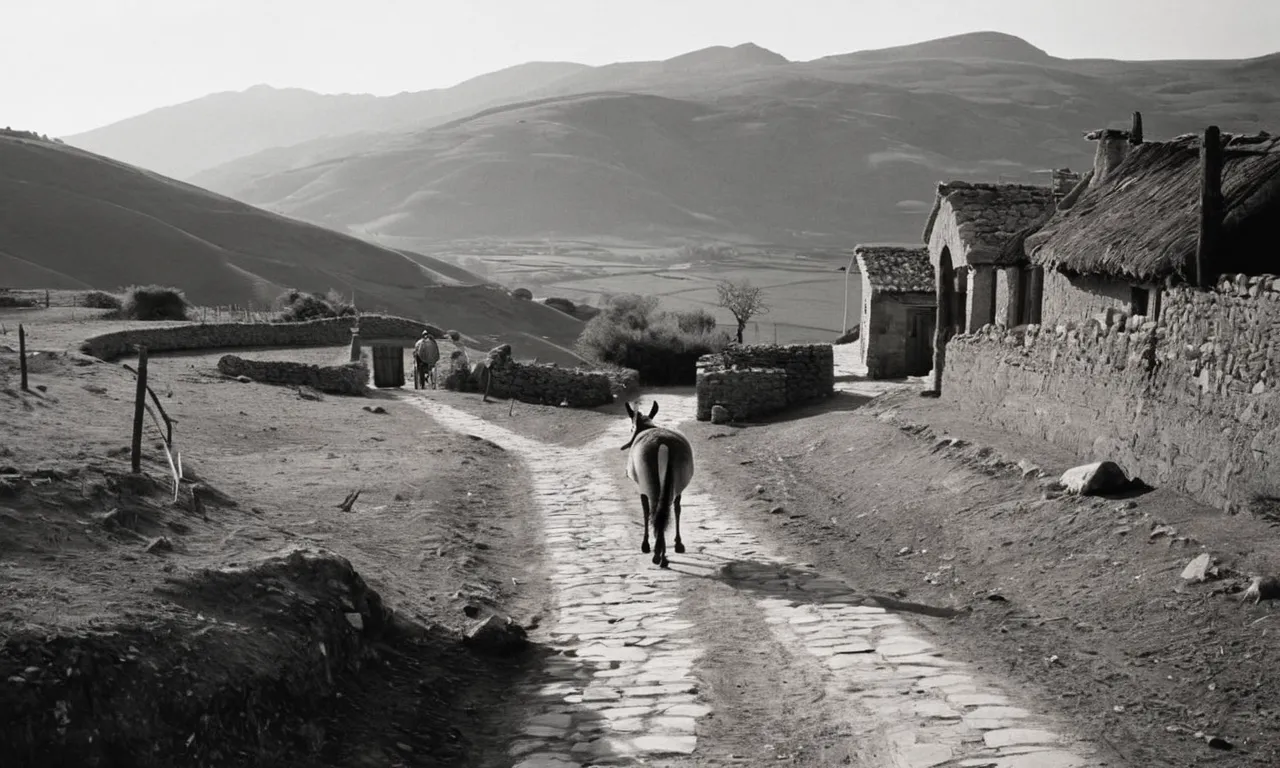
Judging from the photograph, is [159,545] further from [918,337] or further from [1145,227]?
[918,337]

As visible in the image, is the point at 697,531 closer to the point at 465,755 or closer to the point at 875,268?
the point at 465,755

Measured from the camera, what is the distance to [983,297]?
1049 inches

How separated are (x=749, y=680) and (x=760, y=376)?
18.9 m

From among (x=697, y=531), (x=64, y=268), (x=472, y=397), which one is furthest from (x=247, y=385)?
(x=64, y=268)

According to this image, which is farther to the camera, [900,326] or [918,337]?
[918,337]

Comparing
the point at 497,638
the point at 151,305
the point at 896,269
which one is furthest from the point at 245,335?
the point at 497,638

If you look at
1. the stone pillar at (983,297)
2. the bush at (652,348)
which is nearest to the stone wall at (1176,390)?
the stone pillar at (983,297)

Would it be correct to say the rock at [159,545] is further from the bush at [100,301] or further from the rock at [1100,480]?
the bush at [100,301]

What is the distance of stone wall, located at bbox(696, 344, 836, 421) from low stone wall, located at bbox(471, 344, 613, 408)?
358 cm

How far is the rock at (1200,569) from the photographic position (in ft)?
32.3

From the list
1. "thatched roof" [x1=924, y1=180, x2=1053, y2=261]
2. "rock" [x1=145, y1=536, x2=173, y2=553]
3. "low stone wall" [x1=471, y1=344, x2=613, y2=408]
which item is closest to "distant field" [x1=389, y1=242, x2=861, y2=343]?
"low stone wall" [x1=471, y1=344, x2=613, y2=408]

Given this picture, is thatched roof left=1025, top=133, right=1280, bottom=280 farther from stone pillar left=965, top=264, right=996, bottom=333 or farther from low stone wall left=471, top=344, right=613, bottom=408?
low stone wall left=471, top=344, right=613, bottom=408

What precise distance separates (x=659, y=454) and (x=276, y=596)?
16.9 feet

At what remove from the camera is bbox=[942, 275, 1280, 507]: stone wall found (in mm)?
11352
